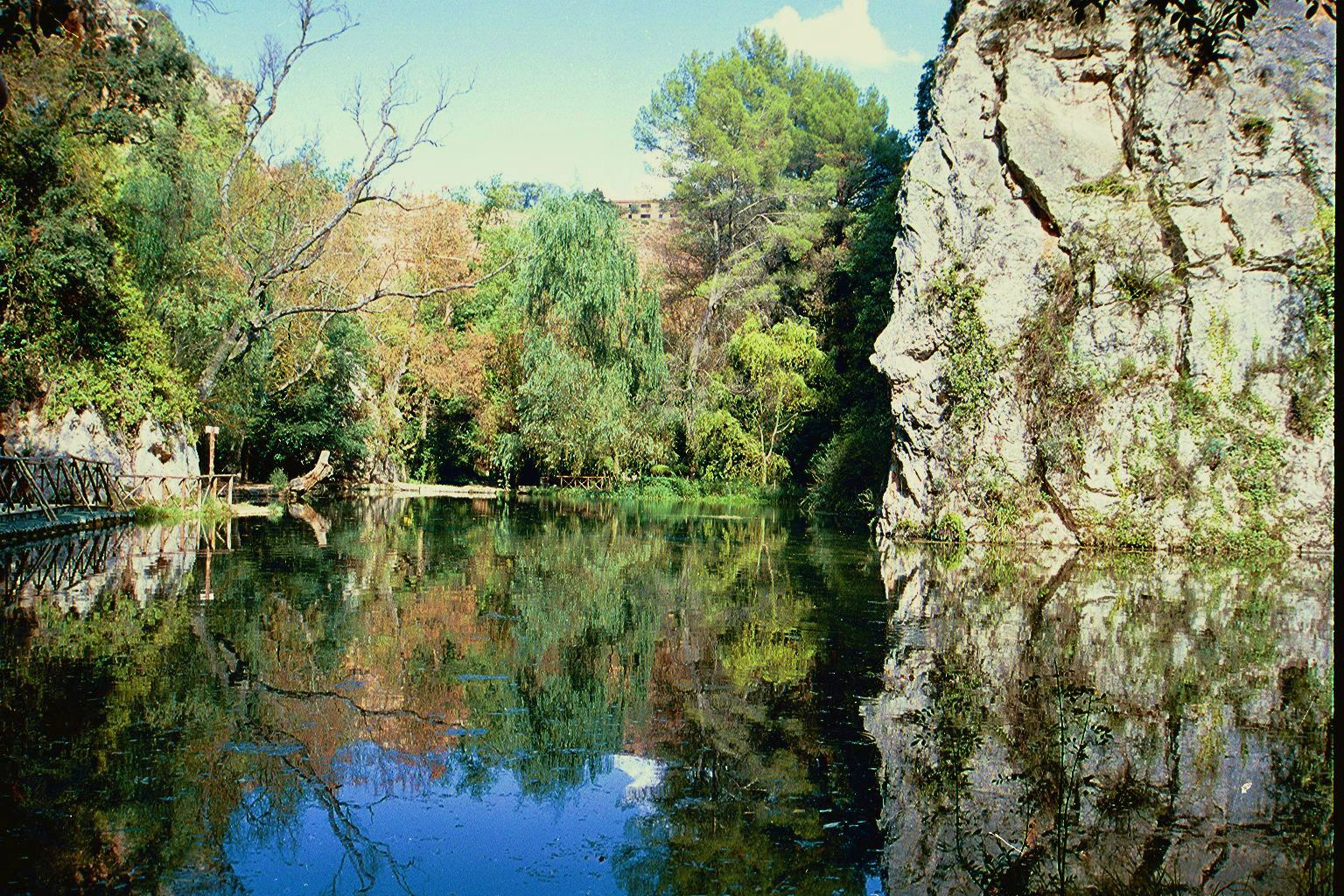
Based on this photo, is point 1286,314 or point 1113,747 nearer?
point 1113,747

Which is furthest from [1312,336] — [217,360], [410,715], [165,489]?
[217,360]

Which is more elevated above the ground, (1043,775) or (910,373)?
(910,373)

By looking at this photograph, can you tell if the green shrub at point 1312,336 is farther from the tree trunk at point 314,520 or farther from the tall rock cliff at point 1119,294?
the tree trunk at point 314,520

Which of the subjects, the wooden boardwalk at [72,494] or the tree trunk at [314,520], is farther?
the tree trunk at [314,520]

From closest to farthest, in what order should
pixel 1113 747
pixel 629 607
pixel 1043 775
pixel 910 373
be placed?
pixel 1043 775
pixel 1113 747
pixel 629 607
pixel 910 373

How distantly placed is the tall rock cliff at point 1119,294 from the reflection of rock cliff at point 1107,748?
7652mm

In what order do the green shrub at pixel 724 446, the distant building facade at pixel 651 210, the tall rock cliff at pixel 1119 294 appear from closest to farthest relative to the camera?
the tall rock cliff at pixel 1119 294, the green shrub at pixel 724 446, the distant building facade at pixel 651 210

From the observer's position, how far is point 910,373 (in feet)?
Result: 72.7

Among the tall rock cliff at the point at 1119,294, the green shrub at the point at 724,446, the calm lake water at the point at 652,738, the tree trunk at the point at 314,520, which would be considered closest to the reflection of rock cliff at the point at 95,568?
the calm lake water at the point at 652,738

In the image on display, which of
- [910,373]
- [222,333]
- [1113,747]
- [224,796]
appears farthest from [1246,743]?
[222,333]

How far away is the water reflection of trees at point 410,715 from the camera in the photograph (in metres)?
5.15

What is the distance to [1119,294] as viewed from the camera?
67.2 feet

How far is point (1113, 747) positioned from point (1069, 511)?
14520 mm

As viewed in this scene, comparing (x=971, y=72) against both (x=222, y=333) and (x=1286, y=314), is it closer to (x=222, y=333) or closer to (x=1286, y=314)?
(x=1286, y=314)
